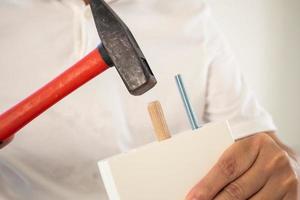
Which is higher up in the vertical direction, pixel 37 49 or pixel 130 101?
pixel 37 49

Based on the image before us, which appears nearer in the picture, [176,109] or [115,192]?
[115,192]

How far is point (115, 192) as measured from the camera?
33 centimetres

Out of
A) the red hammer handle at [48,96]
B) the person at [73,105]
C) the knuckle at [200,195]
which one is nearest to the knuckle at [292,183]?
the person at [73,105]

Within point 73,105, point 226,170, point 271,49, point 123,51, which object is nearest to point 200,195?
point 226,170

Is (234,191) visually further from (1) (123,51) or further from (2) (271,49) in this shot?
(2) (271,49)

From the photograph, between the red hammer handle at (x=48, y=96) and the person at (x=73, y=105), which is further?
the person at (x=73, y=105)

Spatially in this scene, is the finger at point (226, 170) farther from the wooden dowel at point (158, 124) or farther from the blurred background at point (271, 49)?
the blurred background at point (271, 49)

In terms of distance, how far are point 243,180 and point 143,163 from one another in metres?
0.12

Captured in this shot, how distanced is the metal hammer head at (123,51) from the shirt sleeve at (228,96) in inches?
11.6

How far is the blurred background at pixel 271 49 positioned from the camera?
1.07 m

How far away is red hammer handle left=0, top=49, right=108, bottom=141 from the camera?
0.37 m

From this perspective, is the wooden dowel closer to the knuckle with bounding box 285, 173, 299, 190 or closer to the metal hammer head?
the metal hammer head

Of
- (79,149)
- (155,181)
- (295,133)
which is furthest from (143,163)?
(295,133)

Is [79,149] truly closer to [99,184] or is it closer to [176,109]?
[99,184]
